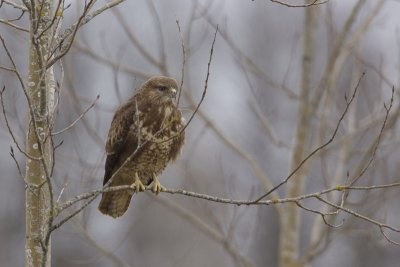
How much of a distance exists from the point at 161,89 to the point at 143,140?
51 centimetres

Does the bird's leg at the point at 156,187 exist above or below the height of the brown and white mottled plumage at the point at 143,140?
below

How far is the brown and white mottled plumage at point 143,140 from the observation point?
22.0 ft

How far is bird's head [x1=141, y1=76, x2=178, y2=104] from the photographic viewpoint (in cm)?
692

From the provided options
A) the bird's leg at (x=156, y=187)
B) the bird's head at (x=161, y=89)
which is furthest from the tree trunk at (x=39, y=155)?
the bird's head at (x=161, y=89)

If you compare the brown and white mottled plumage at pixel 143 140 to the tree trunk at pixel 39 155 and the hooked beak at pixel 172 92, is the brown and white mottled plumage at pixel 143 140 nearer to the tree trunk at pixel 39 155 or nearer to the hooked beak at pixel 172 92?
the hooked beak at pixel 172 92

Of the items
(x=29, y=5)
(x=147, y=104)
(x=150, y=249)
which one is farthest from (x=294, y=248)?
(x=150, y=249)

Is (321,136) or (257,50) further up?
(257,50)

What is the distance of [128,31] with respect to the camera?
8.37m

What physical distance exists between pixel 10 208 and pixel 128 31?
14812 millimetres

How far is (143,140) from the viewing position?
669 cm

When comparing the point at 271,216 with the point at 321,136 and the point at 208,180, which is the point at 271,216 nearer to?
the point at 208,180

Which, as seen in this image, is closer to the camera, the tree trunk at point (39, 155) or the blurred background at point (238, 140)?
the tree trunk at point (39, 155)

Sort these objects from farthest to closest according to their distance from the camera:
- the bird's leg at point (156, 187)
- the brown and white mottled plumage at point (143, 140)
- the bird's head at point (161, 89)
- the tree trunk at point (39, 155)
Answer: the bird's head at point (161, 89), the brown and white mottled plumage at point (143, 140), the bird's leg at point (156, 187), the tree trunk at point (39, 155)

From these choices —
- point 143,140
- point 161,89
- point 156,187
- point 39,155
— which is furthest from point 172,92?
point 39,155
